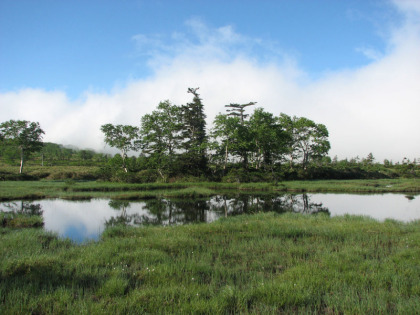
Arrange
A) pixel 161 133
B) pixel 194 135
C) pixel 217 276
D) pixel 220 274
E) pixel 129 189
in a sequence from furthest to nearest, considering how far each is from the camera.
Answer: pixel 194 135, pixel 161 133, pixel 129 189, pixel 220 274, pixel 217 276

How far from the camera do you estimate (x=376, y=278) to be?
5.43 m

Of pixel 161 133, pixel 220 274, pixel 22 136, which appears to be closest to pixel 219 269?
pixel 220 274

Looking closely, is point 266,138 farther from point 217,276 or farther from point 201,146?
point 217,276

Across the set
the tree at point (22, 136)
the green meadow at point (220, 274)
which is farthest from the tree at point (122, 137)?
the green meadow at point (220, 274)

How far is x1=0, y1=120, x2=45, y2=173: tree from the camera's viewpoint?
47406 mm

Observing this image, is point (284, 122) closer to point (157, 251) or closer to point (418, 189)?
point (418, 189)

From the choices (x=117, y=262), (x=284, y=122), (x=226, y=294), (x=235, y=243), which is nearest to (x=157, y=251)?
(x=117, y=262)

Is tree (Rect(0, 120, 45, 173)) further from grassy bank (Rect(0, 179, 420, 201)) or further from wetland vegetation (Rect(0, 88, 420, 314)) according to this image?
wetland vegetation (Rect(0, 88, 420, 314))

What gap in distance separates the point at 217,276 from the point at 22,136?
5450 centimetres

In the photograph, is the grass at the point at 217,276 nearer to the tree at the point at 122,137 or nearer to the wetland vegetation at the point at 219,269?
the wetland vegetation at the point at 219,269

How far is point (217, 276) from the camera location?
19.1 feet

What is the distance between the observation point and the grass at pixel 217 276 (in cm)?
436

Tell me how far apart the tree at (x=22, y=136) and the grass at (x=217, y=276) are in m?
47.9

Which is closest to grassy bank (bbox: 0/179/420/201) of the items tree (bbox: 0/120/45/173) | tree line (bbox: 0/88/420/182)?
tree line (bbox: 0/88/420/182)
